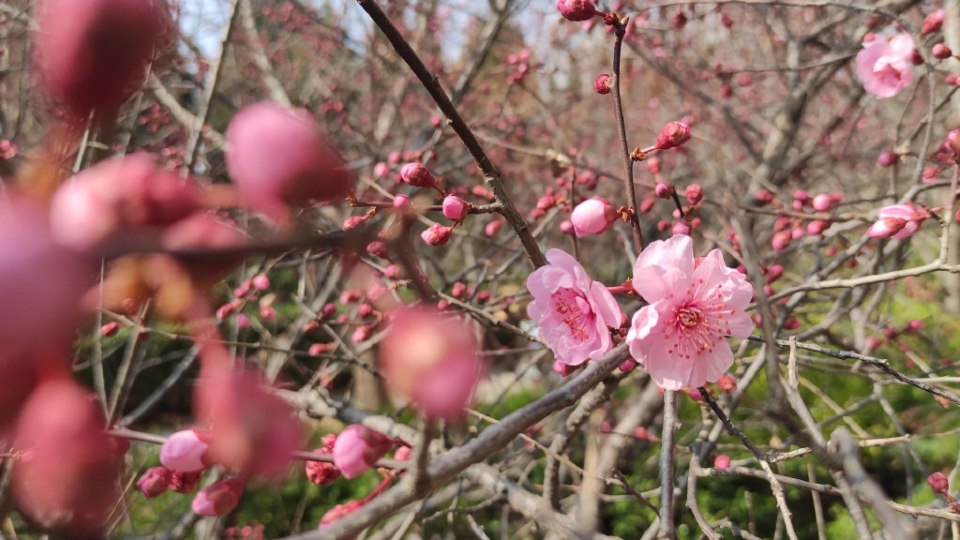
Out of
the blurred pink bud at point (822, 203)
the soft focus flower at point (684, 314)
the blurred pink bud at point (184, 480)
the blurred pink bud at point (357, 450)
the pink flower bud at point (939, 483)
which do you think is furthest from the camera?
the blurred pink bud at point (822, 203)

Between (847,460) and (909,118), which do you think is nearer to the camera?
(847,460)

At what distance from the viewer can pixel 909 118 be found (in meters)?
4.87

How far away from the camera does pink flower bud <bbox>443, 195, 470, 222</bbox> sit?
990mm

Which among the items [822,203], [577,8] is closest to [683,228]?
[577,8]

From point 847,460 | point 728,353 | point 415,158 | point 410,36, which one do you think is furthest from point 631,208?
point 410,36

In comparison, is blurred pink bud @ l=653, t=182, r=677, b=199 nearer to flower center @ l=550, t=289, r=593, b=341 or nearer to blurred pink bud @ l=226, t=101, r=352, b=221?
flower center @ l=550, t=289, r=593, b=341

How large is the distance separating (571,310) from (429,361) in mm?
778

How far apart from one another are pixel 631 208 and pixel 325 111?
3.42 meters

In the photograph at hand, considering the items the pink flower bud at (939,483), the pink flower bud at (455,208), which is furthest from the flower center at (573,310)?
the pink flower bud at (939,483)

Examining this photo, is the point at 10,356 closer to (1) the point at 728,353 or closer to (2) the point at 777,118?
(1) the point at 728,353

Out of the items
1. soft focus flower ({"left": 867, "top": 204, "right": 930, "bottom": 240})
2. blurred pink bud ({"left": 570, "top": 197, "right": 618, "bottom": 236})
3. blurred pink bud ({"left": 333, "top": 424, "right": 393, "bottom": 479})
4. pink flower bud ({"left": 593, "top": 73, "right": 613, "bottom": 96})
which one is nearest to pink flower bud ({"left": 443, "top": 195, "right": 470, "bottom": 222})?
blurred pink bud ({"left": 570, "top": 197, "right": 618, "bottom": 236})

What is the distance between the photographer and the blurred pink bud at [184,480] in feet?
2.46

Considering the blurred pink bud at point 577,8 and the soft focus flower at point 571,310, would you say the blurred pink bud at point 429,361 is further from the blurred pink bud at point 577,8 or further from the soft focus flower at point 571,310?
the blurred pink bud at point 577,8

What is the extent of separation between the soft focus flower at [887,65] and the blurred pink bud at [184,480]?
2060 millimetres
